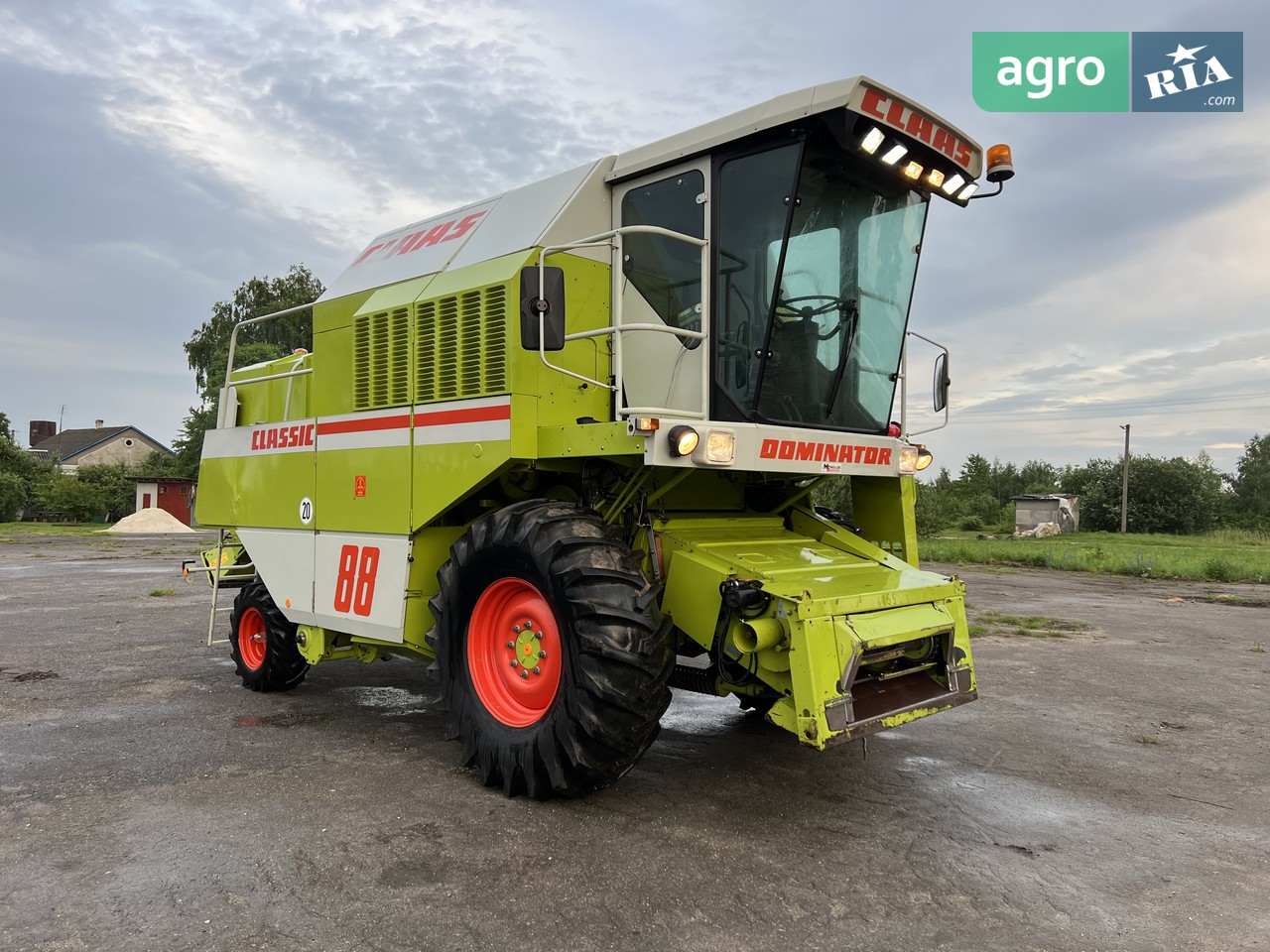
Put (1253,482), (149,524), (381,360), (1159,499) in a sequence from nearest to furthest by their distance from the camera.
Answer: (381,360) < (149,524) < (1159,499) < (1253,482)

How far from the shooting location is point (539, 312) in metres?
3.99

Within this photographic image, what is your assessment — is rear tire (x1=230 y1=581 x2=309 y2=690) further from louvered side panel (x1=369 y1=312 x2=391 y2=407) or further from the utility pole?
the utility pole

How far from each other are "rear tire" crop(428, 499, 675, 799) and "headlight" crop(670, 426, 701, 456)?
0.59m

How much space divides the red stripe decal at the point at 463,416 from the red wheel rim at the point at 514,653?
914 millimetres

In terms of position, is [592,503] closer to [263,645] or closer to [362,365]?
[362,365]

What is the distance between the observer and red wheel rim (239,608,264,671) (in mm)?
6793

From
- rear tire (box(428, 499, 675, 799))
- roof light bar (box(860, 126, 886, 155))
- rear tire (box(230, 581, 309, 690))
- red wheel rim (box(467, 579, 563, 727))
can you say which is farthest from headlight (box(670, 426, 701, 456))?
rear tire (box(230, 581, 309, 690))

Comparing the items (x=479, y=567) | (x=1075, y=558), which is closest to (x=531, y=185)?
(x=479, y=567)

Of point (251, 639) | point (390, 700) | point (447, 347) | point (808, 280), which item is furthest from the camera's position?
point (251, 639)

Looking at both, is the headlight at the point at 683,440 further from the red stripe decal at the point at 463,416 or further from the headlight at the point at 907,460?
the headlight at the point at 907,460

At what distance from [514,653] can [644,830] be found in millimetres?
1198

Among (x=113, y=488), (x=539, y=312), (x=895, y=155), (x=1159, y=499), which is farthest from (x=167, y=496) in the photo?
(x=1159, y=499)

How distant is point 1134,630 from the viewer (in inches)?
412

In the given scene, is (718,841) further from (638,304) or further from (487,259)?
(487,259)
